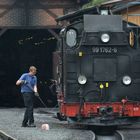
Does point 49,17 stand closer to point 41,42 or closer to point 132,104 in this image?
point 41,42

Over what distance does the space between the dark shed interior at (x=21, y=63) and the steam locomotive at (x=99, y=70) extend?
1349 centimetres

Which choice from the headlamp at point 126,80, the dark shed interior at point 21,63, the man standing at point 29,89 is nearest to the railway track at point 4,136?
the man standing at point 29,89

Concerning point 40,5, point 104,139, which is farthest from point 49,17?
point 104,139

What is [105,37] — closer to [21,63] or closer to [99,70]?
[99,70]

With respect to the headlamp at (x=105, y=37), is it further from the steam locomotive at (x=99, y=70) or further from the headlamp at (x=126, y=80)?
the headlamp at (x=126, y=80)

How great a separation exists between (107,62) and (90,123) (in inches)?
68.6

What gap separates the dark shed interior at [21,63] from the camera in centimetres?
2930

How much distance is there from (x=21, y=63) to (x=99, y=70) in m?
14.8

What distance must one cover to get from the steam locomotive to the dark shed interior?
13495 mm

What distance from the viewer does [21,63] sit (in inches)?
1176

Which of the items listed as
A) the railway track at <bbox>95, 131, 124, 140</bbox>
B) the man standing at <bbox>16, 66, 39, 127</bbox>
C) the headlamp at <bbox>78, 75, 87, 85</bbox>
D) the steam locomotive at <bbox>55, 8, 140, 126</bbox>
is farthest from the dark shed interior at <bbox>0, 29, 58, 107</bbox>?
the railway track at <bbox>95, 131, 124, 140</bbox>

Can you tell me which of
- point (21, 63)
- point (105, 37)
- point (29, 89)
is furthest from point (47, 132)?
point (21, 63)

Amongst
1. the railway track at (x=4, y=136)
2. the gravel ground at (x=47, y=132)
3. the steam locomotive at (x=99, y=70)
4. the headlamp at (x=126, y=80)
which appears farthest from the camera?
the headlamp at (x=126, y=80)

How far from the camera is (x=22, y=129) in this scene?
15312 millimetres
